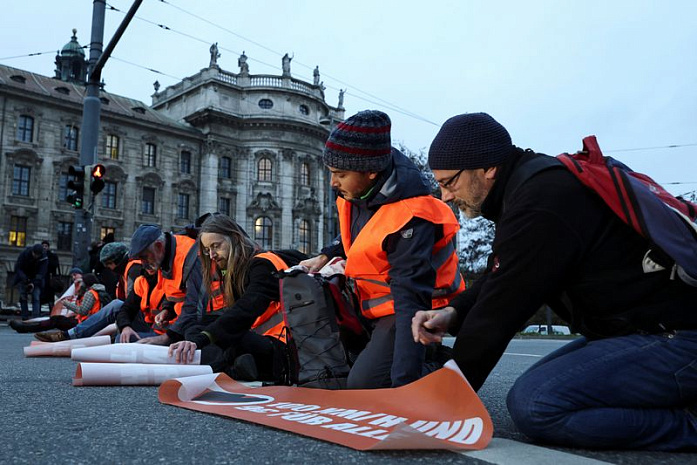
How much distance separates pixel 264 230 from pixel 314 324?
38.6 meters

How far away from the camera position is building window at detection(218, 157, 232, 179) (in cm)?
4009

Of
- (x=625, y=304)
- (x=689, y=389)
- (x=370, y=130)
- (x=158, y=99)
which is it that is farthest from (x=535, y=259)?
(x=158, y=99)

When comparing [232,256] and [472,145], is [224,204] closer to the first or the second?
[232,256]

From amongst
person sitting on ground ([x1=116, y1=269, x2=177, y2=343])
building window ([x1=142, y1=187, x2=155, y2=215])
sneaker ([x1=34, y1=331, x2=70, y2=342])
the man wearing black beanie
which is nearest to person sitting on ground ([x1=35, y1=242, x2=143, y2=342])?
sneaker ([x1=34, y1=331, x2=70, y2=342])

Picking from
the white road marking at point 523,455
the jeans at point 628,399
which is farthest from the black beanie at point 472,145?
the white road marking at point 523,455

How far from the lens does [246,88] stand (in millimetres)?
41125

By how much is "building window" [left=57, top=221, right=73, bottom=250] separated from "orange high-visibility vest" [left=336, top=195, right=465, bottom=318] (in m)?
34.1

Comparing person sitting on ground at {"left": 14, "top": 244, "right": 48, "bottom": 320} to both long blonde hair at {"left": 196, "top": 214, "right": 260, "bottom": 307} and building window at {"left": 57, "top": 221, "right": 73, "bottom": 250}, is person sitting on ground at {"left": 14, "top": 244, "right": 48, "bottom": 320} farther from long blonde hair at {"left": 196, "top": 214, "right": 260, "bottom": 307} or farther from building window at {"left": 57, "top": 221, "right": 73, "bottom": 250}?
building window at {"left": 57, "top": 221, "right": 73, "bottom": 250}

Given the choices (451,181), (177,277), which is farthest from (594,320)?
(177,277)

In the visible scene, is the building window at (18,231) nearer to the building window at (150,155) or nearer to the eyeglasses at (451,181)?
the building window at (150,155)

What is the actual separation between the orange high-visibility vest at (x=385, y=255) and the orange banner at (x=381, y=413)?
0.58 m

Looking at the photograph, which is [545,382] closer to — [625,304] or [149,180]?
[625,304]

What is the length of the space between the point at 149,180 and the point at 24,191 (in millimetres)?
7149

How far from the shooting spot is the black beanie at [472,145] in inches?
82.9
